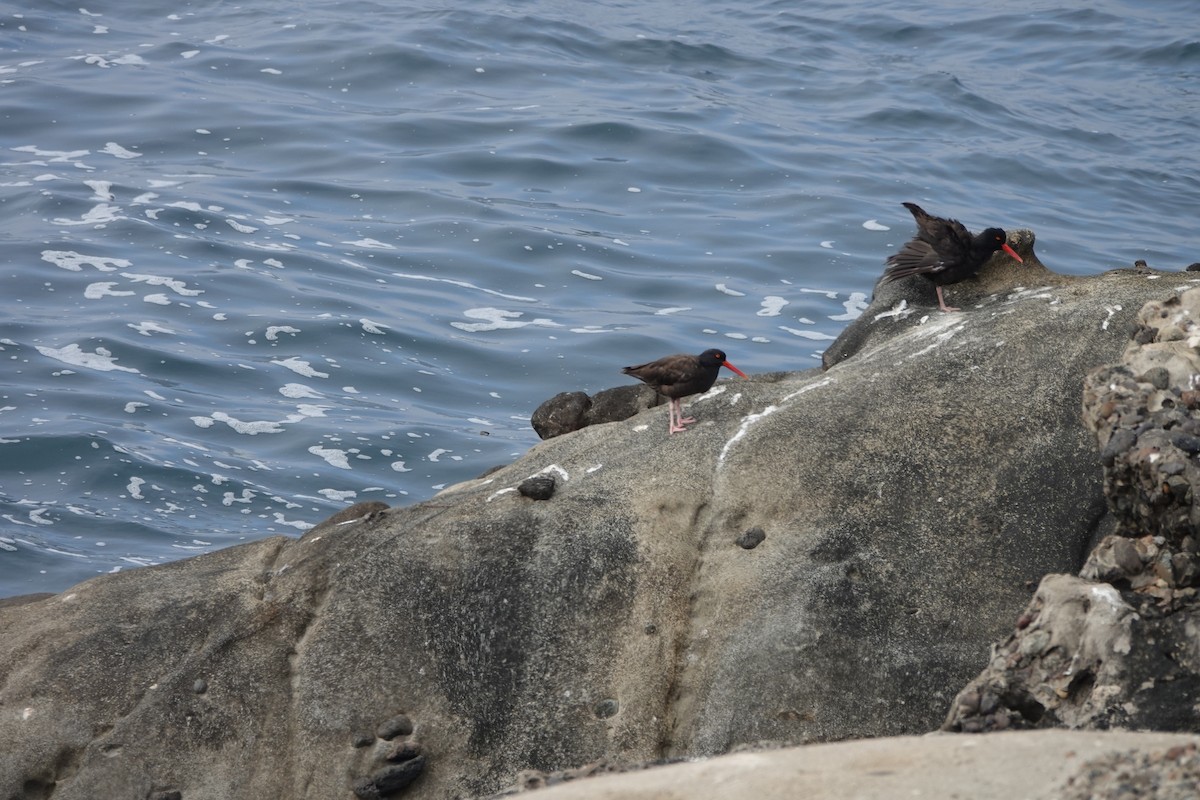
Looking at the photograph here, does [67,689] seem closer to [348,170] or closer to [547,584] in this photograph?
[547,584]

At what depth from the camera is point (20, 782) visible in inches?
233

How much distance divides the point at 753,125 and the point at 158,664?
714 inches

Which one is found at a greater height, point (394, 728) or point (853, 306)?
point (394, 728)

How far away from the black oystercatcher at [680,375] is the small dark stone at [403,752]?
2132mm

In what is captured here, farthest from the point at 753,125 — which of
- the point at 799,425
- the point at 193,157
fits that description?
the point at 799,425

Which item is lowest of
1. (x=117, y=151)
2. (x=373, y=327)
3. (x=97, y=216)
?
(x=373, y=327)

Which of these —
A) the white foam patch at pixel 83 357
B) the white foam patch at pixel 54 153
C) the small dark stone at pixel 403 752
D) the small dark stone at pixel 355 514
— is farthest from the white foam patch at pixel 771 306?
the small dark stone at pixel 403 752

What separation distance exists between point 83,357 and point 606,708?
10804 millimetres

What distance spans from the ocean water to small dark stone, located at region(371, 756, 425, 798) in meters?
6.52

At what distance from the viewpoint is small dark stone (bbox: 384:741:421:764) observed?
580 centimetres

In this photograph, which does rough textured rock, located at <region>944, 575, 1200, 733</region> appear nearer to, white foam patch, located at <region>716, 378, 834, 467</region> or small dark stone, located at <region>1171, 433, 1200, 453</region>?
small dark stone, located at <region>1171, 433, 1200, 453</region>

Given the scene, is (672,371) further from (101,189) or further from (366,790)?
(101,189)

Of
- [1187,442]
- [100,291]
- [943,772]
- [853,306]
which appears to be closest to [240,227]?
[100,291]

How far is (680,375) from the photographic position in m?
7.16
